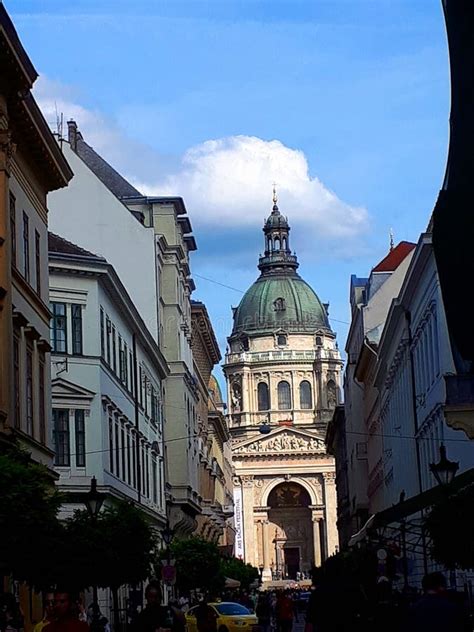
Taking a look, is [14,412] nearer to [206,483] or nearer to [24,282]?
[24,282]

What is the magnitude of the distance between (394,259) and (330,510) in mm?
108484

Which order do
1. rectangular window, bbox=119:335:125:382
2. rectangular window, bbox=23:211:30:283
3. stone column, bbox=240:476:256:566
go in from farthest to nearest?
1. stone column, bbox=240:476:256:566
2. rectangular window, bbox=119:335:125:382
3. rectangular window, bbox=23:211:30:283

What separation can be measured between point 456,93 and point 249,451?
642ft

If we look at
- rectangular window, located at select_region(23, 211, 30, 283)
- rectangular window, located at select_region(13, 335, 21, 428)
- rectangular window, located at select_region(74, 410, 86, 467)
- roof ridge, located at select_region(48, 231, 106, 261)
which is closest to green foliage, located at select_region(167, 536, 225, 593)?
rectangular window, located at select_region(74, 410, 86, 467)

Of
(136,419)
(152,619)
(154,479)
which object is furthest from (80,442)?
(152,619)

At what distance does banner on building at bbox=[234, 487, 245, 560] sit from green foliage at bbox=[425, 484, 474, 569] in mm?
151774

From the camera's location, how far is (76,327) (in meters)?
51.2

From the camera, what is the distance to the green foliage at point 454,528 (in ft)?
84.6

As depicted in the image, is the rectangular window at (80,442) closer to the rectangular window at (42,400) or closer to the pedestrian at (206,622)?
the rectangular window at (42,400)

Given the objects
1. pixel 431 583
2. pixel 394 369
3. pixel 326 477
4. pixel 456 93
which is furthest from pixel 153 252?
pixel 326 477

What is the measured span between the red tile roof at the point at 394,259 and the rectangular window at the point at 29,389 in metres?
54.6

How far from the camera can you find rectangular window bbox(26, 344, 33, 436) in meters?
35.8

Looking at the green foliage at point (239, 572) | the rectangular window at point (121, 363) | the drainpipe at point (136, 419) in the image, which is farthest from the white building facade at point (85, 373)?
the green foliage at point (239, 572)

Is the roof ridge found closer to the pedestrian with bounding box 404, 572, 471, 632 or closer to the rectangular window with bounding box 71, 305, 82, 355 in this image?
the rectangular window with bounding box 71, 305, 82, 355
